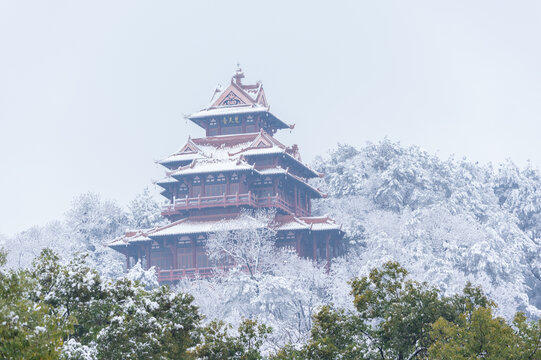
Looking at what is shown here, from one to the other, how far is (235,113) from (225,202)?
8.72m

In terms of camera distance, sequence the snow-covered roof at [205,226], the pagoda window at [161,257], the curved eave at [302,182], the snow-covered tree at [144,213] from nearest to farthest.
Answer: the snow-covered roof at [205,226]
the curved eave at [302,182]
the pagoda window at [161,257]
the snow-covered tree at [144,213]

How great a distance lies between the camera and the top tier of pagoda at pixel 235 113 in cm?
7406

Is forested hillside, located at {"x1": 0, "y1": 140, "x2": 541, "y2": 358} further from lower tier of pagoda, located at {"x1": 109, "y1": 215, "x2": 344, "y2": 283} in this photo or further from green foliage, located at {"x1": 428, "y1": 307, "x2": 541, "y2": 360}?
green foliage, located at {"x1": 428, "y1": 307, "x2": 541, "y2": 360}

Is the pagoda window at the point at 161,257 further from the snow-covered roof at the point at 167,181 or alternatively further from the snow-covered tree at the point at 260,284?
the snow-covered tree at the point at 260,284

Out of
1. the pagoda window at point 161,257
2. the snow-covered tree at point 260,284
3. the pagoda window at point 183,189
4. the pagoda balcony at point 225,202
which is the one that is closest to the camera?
the snow-covered tree at point 260,284

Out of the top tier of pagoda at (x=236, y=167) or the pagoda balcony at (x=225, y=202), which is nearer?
the pagoda balcony at (x=225, y=202)

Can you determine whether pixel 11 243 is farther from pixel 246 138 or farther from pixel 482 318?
pixel 482 318

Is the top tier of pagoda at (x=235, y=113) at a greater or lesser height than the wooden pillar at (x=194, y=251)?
greater

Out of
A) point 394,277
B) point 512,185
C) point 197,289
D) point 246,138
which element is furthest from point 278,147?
point 394,277

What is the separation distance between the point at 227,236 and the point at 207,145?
11702mm

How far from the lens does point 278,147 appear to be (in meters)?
70.3

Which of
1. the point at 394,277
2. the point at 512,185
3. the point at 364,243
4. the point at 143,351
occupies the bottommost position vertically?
the point at 143,351

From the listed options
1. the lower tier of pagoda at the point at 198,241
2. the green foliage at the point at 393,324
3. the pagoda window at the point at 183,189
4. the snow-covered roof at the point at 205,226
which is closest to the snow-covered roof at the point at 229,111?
the pagoda window at the point at 183,189

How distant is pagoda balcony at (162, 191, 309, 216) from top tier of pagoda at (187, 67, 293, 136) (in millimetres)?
7560
